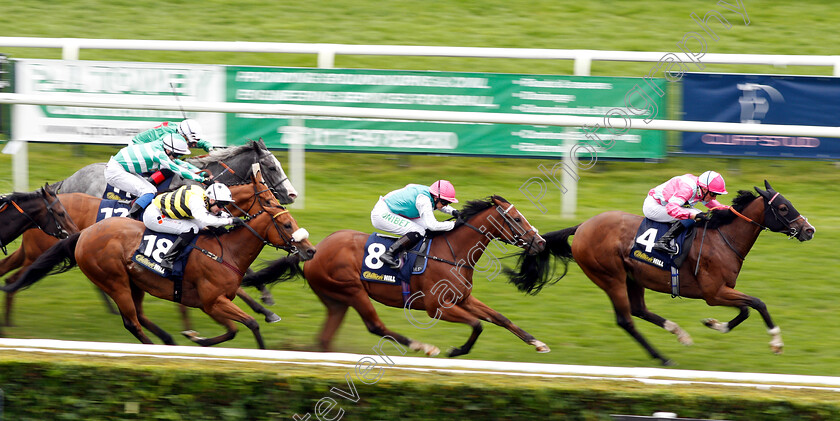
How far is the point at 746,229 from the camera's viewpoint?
19.6ft

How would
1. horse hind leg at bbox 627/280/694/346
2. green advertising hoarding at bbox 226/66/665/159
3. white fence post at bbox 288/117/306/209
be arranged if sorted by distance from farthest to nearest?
green advertising hoarding at bbox 226/66/665/159
white fence post at bbox 288/117/306/209
horse hind leg at bbox 627/280/694/346

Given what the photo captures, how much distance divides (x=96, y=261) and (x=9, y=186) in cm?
317

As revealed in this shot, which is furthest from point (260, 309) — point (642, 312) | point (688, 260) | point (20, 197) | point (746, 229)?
point (746, 229)

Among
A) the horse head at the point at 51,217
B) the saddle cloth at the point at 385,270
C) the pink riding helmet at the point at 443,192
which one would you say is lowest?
the saddle cloth at the point at 385,270

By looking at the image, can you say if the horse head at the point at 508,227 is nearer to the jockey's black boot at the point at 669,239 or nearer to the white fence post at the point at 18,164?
the jockey's black boot at the point at 669,239

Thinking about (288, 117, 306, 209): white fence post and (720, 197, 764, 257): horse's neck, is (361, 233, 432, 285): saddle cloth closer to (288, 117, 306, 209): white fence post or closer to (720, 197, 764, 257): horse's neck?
(720, 197, 764, 257): horse's neck

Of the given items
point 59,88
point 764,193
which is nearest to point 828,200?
point 764,193

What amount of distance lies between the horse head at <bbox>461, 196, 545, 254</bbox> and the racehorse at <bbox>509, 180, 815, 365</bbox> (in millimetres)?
328

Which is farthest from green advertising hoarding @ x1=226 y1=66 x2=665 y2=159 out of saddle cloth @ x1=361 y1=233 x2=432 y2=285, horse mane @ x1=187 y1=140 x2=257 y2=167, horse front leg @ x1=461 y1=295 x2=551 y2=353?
horse front leg @ x1=461 y1=295 x2=551 y2=353

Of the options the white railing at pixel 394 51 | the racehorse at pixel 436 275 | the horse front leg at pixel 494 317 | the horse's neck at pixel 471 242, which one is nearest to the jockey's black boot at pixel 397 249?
the racehorse at pixel 436 275

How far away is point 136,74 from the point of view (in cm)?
873

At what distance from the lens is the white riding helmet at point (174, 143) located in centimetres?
664

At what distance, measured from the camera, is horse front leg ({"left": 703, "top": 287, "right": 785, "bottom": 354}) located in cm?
568

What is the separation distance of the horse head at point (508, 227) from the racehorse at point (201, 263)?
1082 mm
